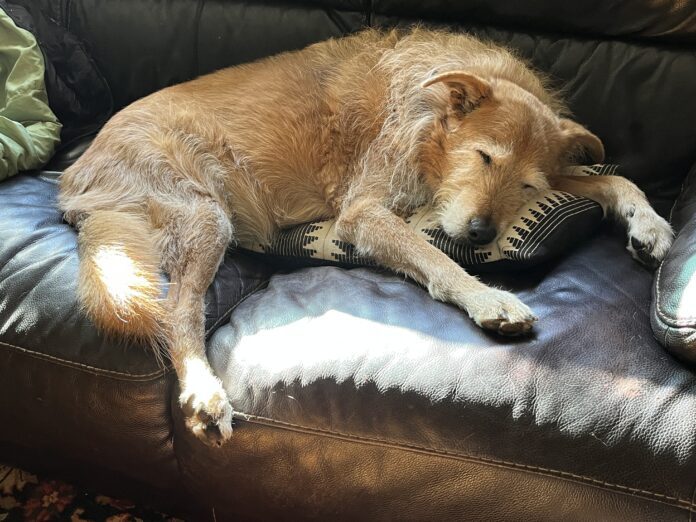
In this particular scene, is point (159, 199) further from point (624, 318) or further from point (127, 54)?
point (624, 318)

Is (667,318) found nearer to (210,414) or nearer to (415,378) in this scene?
(415,378)

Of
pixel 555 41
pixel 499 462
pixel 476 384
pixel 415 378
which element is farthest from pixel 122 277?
pixel 555 41

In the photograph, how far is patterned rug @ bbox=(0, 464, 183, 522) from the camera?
195 centimetres

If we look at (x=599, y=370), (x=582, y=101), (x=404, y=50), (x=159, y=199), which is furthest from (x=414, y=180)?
(x=599, y=370)

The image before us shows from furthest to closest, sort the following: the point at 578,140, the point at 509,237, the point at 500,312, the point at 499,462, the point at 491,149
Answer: the point at 578,140
the point at 491,149
the point at 509,237
the point at 500,312
the point at 499,462

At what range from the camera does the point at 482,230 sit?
6.08 feet

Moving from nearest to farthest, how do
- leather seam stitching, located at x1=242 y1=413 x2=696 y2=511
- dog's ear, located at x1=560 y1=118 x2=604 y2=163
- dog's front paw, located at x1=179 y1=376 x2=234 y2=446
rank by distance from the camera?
1. leather seam stitching, located at x1=242 y1=413 x2=696 y2=511
2. dog's front paw, located at x1=179 y1=376 x2=234 y2=446
3. dog's ear, located at x1=560 y1=118 x2=604 y2=163

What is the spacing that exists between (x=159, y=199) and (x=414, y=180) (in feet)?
2.90

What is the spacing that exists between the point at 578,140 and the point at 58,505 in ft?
7.03

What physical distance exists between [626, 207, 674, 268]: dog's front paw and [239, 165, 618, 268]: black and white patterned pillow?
0.12 m

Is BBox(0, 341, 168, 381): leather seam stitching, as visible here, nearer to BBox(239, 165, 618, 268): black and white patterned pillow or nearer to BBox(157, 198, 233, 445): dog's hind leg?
BBox(157, 198, 233, 445): dog's hind leg

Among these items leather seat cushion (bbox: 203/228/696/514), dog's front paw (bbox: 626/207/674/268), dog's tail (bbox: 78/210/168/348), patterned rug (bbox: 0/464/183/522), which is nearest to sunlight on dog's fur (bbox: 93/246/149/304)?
dog's tail (bbox: 78/210/168/348)

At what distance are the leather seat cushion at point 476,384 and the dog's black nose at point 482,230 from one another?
0.22 m

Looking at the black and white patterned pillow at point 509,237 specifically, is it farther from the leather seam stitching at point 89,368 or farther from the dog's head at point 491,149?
the leather seam stitching at point 89,368
